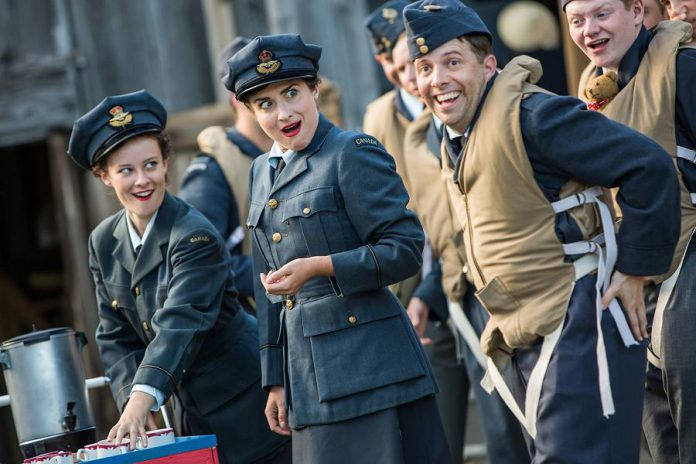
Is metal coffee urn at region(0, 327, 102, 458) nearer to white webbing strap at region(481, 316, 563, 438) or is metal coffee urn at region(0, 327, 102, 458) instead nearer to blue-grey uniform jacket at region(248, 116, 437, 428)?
blue-grey uniform jacket at region(248, 116, 437, 428)

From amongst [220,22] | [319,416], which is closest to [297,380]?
[319,416]

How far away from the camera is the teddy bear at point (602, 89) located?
15.5ft

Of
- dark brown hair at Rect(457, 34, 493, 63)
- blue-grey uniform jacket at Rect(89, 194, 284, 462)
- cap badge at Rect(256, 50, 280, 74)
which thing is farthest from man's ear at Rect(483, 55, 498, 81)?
blue-grey uniform jacket at Rect(89, 194, 284, 462)

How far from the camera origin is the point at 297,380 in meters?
Result: 4.34

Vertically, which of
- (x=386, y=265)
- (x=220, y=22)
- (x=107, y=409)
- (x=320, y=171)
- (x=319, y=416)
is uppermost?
(x=220, y=22)

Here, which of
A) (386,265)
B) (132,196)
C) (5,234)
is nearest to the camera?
(386,265)

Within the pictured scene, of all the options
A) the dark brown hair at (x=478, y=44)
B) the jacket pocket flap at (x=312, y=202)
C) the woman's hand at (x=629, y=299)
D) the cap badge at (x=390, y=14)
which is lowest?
the woman's hand at (x=629, y=299)

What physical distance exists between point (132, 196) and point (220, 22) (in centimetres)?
583

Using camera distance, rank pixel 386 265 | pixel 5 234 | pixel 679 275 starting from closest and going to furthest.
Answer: pixel 386 265
pixel 679 275
pixel 5 234

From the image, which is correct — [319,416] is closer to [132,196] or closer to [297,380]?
[297,380]

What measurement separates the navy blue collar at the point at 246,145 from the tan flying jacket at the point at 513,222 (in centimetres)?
211

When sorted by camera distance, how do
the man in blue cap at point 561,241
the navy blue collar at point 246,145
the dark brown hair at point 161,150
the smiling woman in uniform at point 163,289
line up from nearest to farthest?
the man in blue cap at point 561,241 < the smiling woman in uniform at point 163,289 < the dark brown hair at point 161,150 < the navy blue collar at point 246,145

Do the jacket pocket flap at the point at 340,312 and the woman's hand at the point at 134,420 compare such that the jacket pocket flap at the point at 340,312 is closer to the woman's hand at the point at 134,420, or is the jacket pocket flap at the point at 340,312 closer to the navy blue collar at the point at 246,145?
the woman's hand at the point at 134,420

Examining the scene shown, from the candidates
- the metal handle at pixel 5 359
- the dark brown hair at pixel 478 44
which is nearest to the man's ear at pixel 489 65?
the dark brown hair at pixel 478 44
